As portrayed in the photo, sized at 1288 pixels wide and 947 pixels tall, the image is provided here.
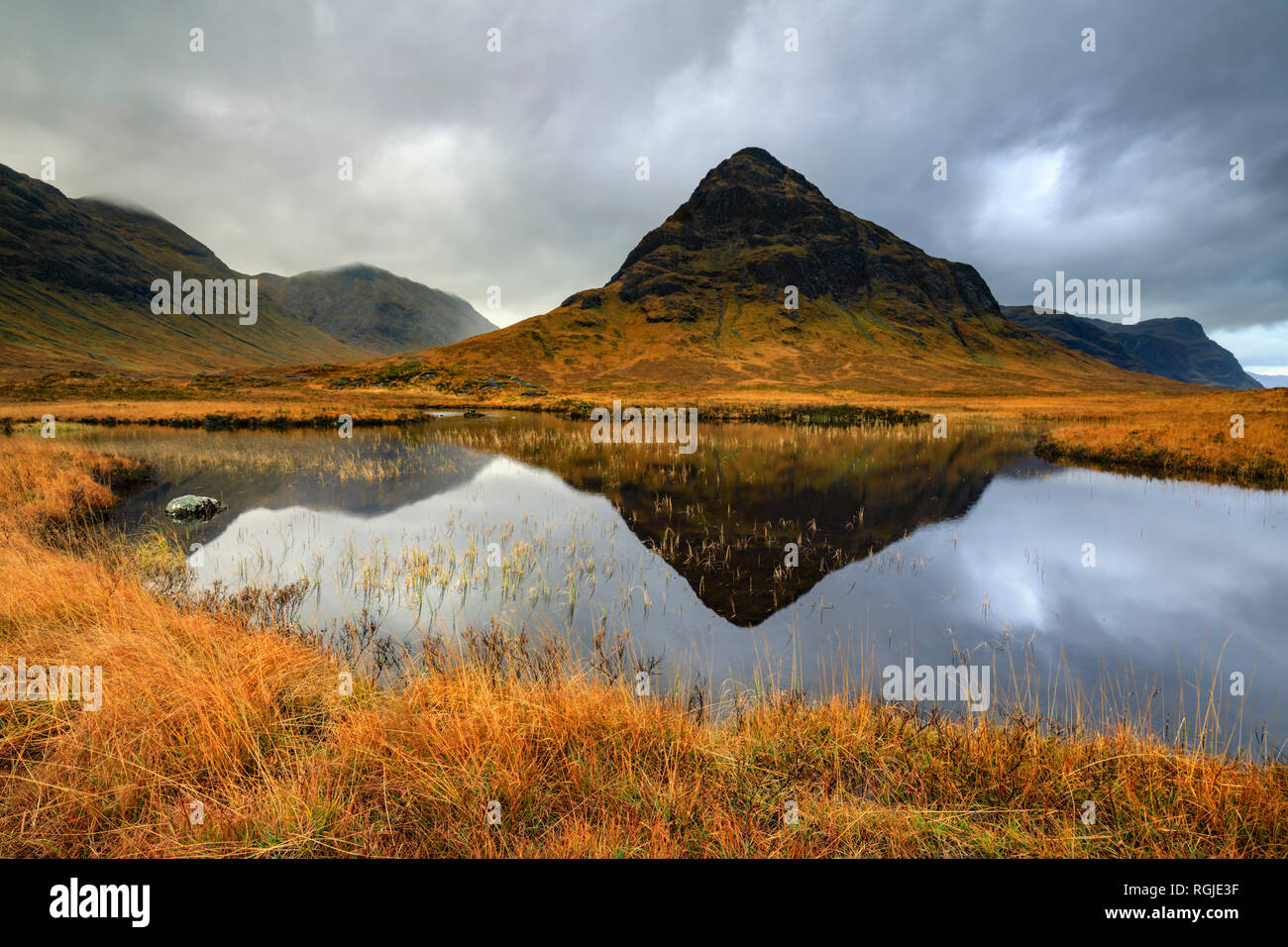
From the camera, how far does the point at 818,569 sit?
447 inches

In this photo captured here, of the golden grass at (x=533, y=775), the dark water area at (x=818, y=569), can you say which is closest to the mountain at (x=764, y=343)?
the dark water area at (x=818, y=569)

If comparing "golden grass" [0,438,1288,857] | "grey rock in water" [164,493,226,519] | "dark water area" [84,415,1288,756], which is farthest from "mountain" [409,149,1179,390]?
"golden grass" [0,438,1288,857]

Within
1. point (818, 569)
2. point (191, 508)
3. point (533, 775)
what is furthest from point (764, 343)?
point (533, 775)

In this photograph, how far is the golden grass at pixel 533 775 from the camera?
3.14 m

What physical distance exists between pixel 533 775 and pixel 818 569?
901cm

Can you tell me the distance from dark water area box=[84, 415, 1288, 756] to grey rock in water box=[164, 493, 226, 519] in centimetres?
42

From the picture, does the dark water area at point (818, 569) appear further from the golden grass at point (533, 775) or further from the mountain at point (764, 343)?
the mountain at point (764, 343)

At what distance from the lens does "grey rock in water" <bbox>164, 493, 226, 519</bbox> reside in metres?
14.2

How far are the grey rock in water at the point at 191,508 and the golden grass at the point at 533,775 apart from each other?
10391mm

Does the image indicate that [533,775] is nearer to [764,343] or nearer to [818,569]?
[818,569]

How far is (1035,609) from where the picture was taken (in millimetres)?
9242

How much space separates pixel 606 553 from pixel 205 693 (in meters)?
8.17
